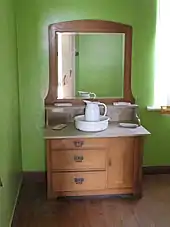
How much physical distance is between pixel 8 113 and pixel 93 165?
3.22ft

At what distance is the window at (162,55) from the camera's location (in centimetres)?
380

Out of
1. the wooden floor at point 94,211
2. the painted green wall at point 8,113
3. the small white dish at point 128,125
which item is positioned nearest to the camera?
the painted green wall at point 8,113

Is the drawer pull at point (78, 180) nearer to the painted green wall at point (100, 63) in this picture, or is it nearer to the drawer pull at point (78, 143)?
the drawer pull at point (78, 143)

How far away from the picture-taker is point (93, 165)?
348 centimetres

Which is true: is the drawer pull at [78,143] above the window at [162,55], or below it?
below

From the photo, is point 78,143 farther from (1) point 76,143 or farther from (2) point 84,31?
(2) point 84,31

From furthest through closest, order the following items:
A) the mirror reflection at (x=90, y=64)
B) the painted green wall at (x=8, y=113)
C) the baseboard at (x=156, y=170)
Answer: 1. the baseboard at (x=156, y=170)
2. the mirror reflection at (x=90, y=64)
3. the painted green wall at (x=8, y=113)

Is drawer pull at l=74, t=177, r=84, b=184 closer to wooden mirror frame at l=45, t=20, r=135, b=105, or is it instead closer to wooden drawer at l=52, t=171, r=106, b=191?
wooden drawer at l=52, t=171, r=106, b=191

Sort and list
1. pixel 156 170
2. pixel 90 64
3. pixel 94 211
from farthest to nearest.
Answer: pixel 156 170, pixel 90 64, pixel 94 211

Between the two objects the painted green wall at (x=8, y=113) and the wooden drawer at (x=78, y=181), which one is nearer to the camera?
the painted green wall at (x=8, y=113)

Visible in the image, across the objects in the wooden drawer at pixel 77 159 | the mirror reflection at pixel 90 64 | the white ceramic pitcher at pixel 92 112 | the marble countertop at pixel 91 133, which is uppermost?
the mirror reflection at pixel 90 64

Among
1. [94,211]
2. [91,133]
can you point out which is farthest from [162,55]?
[94,211]

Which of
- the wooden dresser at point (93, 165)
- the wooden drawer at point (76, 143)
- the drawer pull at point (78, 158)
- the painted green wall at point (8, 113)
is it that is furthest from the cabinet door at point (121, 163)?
the painted green wall at point (8, 113)

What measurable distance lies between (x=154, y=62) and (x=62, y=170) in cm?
150
